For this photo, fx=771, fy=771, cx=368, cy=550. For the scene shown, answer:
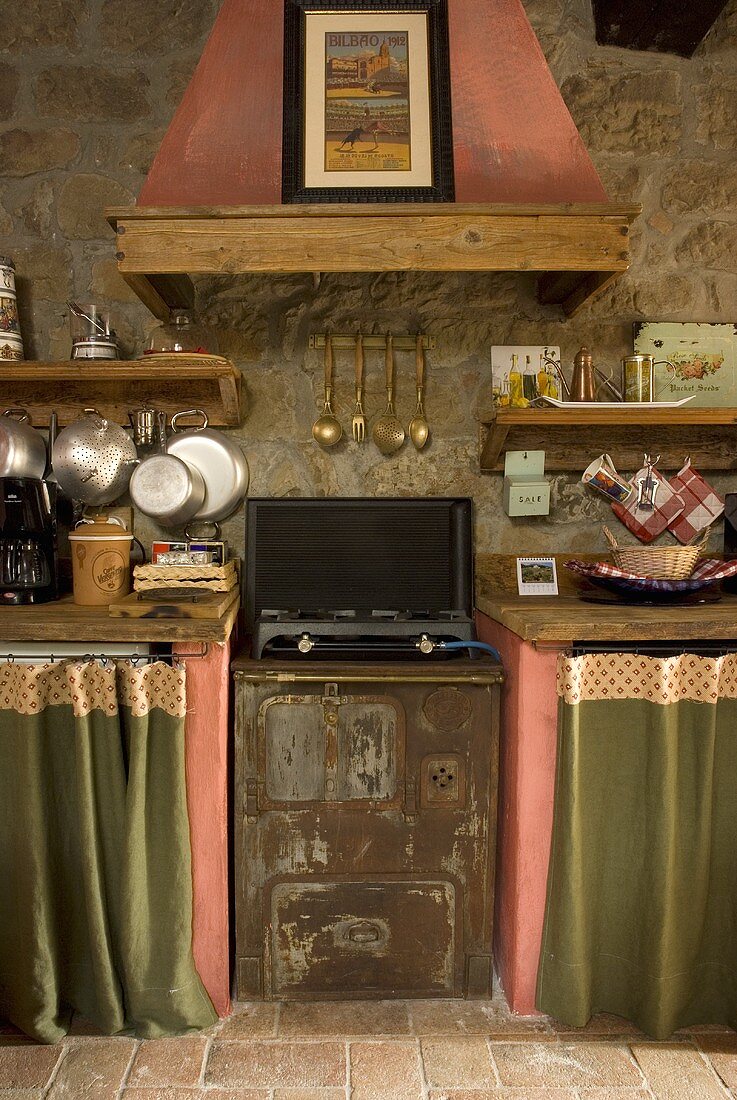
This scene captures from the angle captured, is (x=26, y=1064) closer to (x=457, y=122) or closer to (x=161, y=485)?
(x=161, y=485)

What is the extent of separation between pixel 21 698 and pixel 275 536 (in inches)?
33.9

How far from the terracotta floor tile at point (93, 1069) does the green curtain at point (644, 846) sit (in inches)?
36.2

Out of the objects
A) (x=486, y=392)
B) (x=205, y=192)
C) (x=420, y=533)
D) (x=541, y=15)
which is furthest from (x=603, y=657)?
(x=541, y=15)

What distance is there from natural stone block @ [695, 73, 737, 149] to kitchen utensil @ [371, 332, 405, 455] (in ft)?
3.77

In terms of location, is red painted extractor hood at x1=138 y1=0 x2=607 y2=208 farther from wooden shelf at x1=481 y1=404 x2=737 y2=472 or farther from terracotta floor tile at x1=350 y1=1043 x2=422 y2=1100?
terracotta floor tile at x1=350 y1=1043 x2=422 y2=1100

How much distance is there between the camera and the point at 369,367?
2.29 metres

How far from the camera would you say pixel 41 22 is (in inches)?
89.2

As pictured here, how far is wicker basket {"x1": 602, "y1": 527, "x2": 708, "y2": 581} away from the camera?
1994 mm

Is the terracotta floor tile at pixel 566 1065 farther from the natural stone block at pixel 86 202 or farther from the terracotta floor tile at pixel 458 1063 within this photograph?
the natural stone block at pixel 86 202

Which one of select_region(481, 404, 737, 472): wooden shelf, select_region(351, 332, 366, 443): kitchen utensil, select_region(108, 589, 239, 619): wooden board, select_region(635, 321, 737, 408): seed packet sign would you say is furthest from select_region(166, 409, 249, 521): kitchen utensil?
select_region(635, 321, 737, 408): seed packet sign

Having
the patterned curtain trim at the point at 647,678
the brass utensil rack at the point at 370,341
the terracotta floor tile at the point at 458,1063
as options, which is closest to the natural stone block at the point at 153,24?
the brass utensil rack at the point at 370,341

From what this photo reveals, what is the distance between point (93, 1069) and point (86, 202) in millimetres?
2220

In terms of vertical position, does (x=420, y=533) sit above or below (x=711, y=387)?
below

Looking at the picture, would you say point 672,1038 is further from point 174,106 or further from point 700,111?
point 174,106
